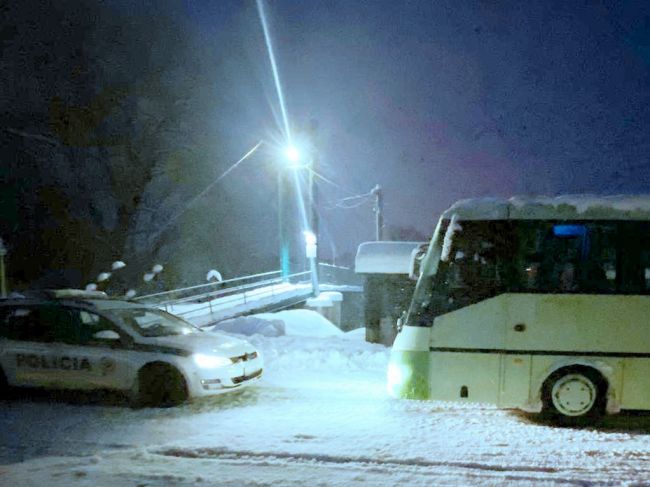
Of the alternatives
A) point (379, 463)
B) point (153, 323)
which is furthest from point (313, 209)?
point (379, 463)

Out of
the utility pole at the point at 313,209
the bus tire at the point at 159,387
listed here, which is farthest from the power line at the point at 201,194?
the bus tire at the point at 159,387

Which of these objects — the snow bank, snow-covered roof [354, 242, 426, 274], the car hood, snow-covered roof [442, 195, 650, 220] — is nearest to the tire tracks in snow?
the car hood

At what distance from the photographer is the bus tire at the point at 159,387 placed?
9180mm

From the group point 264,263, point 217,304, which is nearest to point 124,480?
point 217,304

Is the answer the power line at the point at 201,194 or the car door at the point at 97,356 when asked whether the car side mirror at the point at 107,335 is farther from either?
the power line at the point at 201,194

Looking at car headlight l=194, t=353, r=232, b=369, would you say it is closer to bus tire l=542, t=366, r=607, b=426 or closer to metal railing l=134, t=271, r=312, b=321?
bus tire l=542, t=366, r=607, b=426

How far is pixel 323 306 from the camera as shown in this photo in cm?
2416

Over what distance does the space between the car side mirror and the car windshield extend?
281 millimetres

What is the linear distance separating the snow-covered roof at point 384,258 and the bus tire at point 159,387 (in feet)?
26.1

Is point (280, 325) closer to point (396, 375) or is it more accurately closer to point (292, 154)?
point (396, 375)

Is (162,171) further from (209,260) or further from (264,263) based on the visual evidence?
(264,263)

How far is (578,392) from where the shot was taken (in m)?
8.16

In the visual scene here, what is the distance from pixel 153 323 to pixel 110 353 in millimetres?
1123

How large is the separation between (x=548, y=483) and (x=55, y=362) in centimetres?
696
